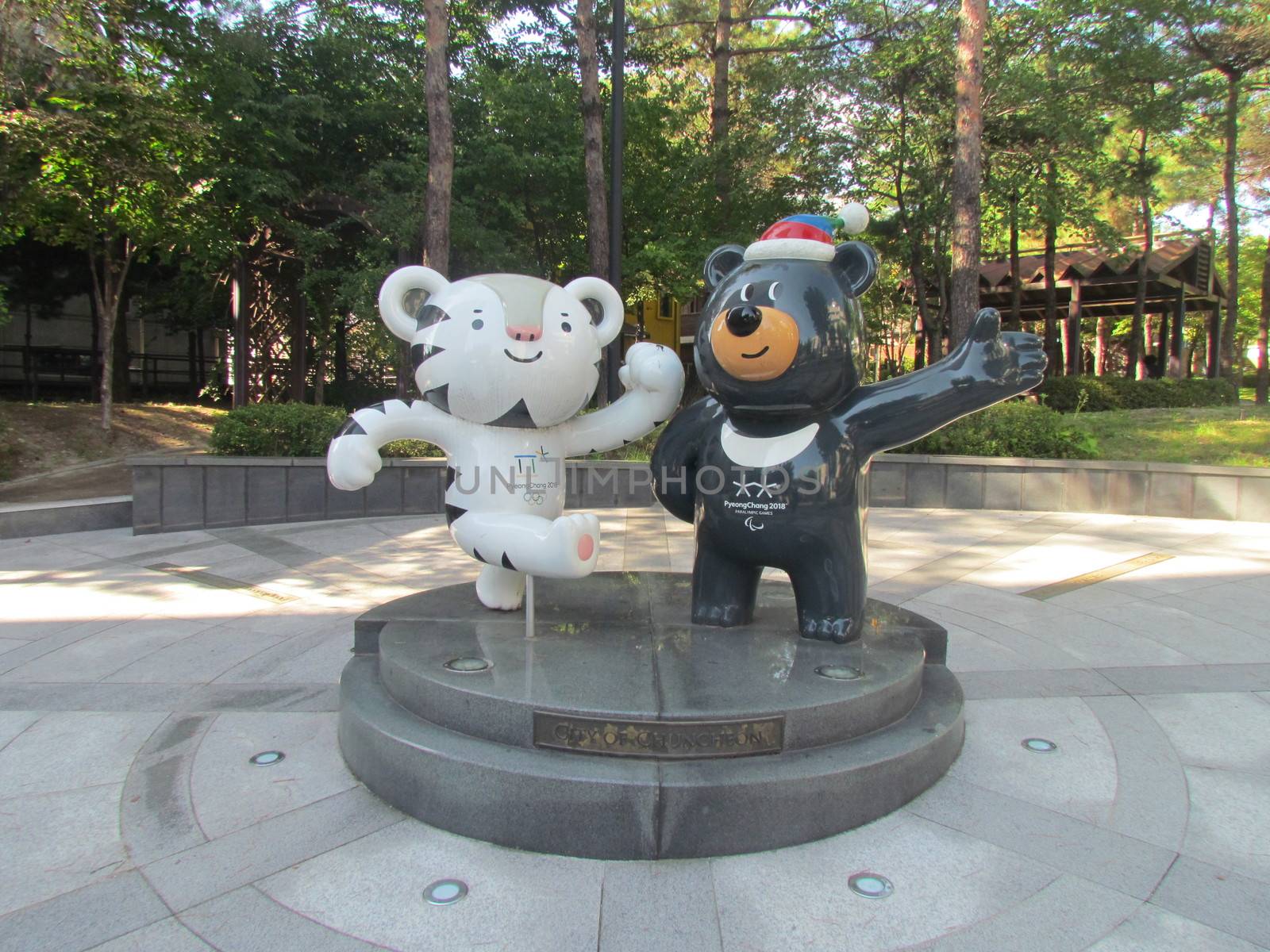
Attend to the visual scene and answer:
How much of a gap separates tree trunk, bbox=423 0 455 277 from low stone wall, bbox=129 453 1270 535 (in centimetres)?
291

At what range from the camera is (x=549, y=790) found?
9.29 feet

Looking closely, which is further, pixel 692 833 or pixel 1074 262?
pixel 1074 262

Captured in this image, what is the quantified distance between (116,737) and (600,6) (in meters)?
16.3

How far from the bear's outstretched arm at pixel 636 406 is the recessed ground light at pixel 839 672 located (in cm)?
154

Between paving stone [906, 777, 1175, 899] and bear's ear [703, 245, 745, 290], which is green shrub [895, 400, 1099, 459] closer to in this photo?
bear's ear [703, 245, 745, 290]

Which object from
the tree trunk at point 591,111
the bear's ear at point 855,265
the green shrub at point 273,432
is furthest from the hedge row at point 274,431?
the bear's ear at point 855,265

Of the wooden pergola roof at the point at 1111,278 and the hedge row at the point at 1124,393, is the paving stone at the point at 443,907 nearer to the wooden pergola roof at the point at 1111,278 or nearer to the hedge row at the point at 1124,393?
the hedge row at the point at 1124,393

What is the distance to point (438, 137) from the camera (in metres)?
10.4

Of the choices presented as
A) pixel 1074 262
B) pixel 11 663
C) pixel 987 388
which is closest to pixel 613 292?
pixel 987 388

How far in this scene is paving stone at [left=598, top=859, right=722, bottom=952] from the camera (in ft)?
7.87

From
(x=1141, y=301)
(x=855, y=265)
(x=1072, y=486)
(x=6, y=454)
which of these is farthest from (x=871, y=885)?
(x=1141, y=301)

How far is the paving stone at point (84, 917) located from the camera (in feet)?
7.84

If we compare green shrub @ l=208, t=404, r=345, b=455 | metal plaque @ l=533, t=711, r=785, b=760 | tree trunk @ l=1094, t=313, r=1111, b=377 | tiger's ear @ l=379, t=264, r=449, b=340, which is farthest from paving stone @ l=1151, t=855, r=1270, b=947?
tree trunk @ l=1094, t=313, r=1111, b=377

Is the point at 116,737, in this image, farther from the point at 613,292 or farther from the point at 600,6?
the point at 600,6
